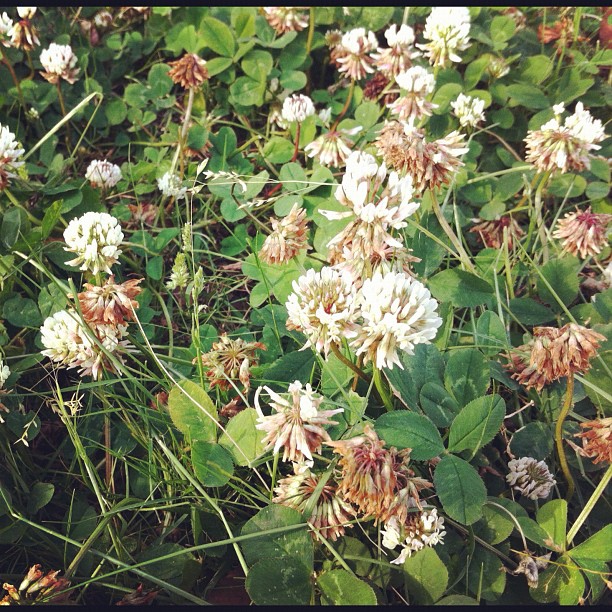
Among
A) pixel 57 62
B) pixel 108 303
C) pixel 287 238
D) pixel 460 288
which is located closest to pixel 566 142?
pixel 460 288

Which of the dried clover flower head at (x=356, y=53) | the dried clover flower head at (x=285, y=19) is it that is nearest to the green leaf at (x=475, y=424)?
the dried clover flower head at (x=356, y=53)

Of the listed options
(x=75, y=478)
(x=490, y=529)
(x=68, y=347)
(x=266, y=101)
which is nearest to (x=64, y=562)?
(x=75, y=478)

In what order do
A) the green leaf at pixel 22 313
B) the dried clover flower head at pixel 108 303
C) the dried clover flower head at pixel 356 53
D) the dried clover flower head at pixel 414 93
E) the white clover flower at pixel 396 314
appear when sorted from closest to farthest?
the white clover flower at pixel 396 314
the dried clover flower head at pixel 108 303
the green leaf at pixel 22 313
the dried clover flower head at pixel 414 93
the dried clover flower head at pixel 356 53

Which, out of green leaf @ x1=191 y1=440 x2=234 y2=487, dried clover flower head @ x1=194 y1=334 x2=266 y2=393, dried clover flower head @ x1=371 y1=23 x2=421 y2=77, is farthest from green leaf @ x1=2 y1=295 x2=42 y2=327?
dried clover flower head @ x1=371 y1=23 x2=421 y2=77

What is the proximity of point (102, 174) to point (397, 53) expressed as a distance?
88cm

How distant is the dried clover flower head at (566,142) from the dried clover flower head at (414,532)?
0.86m

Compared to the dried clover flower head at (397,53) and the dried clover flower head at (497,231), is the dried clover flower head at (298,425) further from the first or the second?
the dried clover flower head at (397,53)

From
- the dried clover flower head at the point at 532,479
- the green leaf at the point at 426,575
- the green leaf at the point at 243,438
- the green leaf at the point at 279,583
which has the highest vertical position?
the green leaf at the point at 243,438

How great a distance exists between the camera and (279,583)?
100 cm

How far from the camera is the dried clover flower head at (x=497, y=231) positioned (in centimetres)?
169

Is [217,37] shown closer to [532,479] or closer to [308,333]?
[308,333]

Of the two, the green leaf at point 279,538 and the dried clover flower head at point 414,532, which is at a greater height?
the green leaf at point 279,538

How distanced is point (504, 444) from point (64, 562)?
86cm

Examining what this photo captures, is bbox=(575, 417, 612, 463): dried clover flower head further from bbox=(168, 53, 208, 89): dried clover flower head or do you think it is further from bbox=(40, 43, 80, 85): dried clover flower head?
bbox=(40, 43, 80, 85): dried clover flower head
